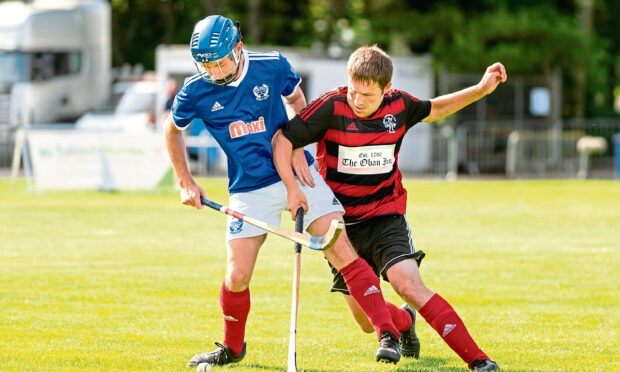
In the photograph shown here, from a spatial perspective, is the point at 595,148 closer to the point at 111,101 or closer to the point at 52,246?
the point at 111,101

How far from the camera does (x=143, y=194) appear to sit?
19.0 m

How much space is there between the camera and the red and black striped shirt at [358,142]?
231 inches

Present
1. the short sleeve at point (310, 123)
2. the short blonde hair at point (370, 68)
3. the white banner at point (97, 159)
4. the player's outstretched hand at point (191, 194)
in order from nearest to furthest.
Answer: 1. the short blonde hair at point (370, 68)
2. the short sleeve at point (310, 123)
3. the player's outstretched hand at point (191, 194)
4. the white banner at point (97, 159)

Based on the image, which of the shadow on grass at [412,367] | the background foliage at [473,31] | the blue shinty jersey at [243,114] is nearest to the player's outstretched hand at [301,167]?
the blue shinty jersey at [243,114]

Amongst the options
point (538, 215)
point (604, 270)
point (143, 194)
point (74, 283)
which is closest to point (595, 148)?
point (538, 215)

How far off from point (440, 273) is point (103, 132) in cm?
1015

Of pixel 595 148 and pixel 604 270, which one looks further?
pixel 595 148

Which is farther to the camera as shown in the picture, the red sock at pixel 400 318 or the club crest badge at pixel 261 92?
the red sock at pixel 400 318

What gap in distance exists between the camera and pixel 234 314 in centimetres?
593

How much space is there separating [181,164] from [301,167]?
2.36 feet

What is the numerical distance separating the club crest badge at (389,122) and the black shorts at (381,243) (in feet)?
1.74

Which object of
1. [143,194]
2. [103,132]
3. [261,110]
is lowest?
[143,194]

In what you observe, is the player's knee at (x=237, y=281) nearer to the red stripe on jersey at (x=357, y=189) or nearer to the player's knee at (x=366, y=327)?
the red stripe on jersey at (x=357, y=189)

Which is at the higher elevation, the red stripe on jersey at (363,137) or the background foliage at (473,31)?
the background foliage at (473,31)
